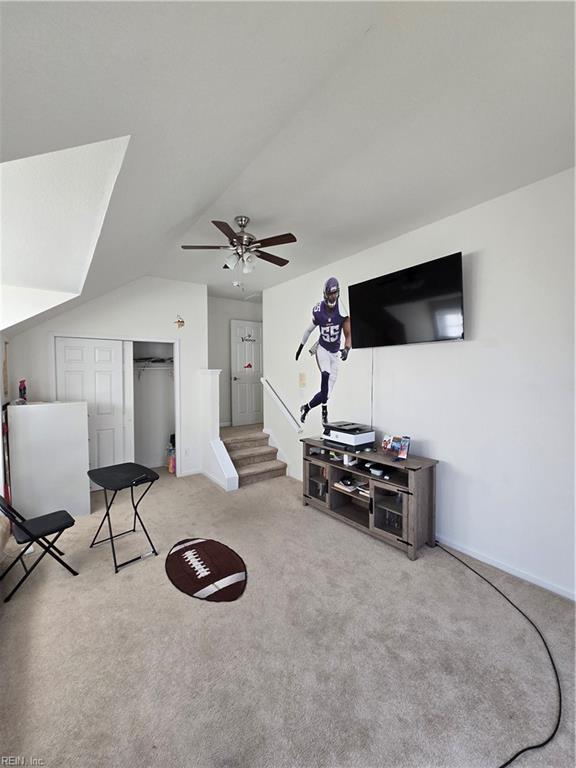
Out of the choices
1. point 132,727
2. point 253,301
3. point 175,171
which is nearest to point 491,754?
point 132,727

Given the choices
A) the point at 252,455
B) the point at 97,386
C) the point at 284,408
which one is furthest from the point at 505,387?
the point at 97,386

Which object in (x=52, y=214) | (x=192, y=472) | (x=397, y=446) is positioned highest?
(x=52, y=214)

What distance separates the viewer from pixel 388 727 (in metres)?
1.43

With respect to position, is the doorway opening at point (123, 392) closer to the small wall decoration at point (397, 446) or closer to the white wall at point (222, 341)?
the white wall at point (222, 341)

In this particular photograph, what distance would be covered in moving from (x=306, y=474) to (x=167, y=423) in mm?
2663

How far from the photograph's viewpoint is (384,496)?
3.03 m

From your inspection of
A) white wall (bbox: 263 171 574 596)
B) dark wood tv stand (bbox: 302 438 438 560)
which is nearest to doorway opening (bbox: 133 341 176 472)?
dark wood tv stand (bbox: 302 438 438 560)

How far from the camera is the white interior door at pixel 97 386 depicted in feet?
13.4

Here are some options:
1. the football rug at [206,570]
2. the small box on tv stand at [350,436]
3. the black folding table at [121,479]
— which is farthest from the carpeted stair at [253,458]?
the black folding table at [121,479]

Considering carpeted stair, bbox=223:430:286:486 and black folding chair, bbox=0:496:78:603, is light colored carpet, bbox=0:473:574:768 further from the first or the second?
carpeted stair, bbox=223:430:286:486

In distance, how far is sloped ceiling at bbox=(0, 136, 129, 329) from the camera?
4.53 feet

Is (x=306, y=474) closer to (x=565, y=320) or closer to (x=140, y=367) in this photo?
(x=565, y=320)

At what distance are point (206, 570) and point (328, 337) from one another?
110 inches

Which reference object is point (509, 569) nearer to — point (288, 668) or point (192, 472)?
point (288, 668)
